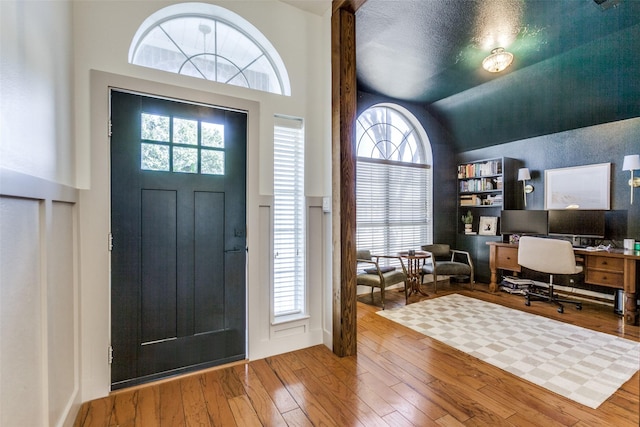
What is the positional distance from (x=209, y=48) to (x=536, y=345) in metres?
3.85

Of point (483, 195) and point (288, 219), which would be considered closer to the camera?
point (288, 219)

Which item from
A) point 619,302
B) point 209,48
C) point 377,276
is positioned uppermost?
point 209,48

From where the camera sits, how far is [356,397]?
5.85 feet

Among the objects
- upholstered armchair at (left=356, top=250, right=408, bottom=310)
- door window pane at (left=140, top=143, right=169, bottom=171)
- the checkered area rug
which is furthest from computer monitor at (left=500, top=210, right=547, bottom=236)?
door window pane at (left=140, top=143, right=169, bottom=171)

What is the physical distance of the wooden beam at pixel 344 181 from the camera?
2.27 metres

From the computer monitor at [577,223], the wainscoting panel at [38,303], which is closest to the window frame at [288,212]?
the wainscoting panel at [38,303]

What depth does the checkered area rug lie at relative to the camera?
6.44 feet

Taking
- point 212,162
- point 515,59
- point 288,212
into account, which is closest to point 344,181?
point 288,212

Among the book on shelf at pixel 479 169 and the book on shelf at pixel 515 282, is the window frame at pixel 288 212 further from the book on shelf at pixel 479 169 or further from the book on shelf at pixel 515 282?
the book on shelf at pixel 479 169

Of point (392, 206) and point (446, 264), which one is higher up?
point (392, 206)

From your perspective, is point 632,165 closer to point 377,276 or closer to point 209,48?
point 377,276

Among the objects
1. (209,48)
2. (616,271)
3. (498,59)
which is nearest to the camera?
(209,48)

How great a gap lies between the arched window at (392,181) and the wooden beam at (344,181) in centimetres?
200

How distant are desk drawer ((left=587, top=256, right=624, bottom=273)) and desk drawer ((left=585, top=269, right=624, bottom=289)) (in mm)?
53
